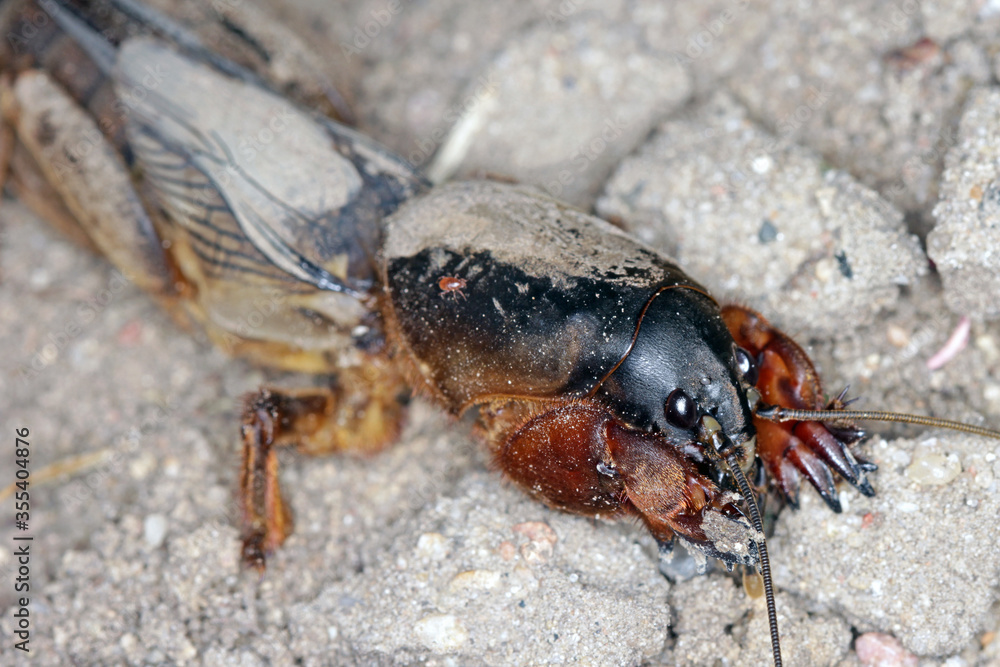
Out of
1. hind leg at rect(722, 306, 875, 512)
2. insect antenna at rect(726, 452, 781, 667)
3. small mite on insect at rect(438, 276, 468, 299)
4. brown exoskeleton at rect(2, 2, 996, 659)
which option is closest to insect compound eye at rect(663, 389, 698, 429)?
brown exoskeleton at rect(2, 2, 996, 659)

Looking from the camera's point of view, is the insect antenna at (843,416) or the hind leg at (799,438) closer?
the insect antenna at (843,416)

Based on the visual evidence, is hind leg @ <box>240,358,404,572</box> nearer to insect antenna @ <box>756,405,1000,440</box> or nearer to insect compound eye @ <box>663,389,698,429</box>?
insect compound eye @ <box>663,389,698,429</box>

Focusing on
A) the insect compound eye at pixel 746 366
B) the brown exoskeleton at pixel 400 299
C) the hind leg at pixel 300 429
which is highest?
the insect compound eye at pixel 746 366

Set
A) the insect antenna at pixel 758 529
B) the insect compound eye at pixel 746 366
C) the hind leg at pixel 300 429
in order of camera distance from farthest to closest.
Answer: the hind leg at pixel 300 429 → the insect compound eye at pixel 746 366 → the insect antenna at pixel 758 529

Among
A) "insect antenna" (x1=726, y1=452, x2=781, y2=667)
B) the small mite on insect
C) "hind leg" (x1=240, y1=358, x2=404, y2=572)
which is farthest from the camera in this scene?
"hind leg" (x1=240, y1=358, x2=404, y2=572)

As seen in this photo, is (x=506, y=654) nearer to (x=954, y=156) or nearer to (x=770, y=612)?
(x=770, y=612)

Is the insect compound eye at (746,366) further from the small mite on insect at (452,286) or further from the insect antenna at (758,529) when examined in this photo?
the small mite on insect at (452,286)

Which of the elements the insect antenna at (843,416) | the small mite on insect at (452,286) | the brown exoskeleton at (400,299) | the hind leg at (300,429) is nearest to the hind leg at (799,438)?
the brown exoskeleton at (400,299)
